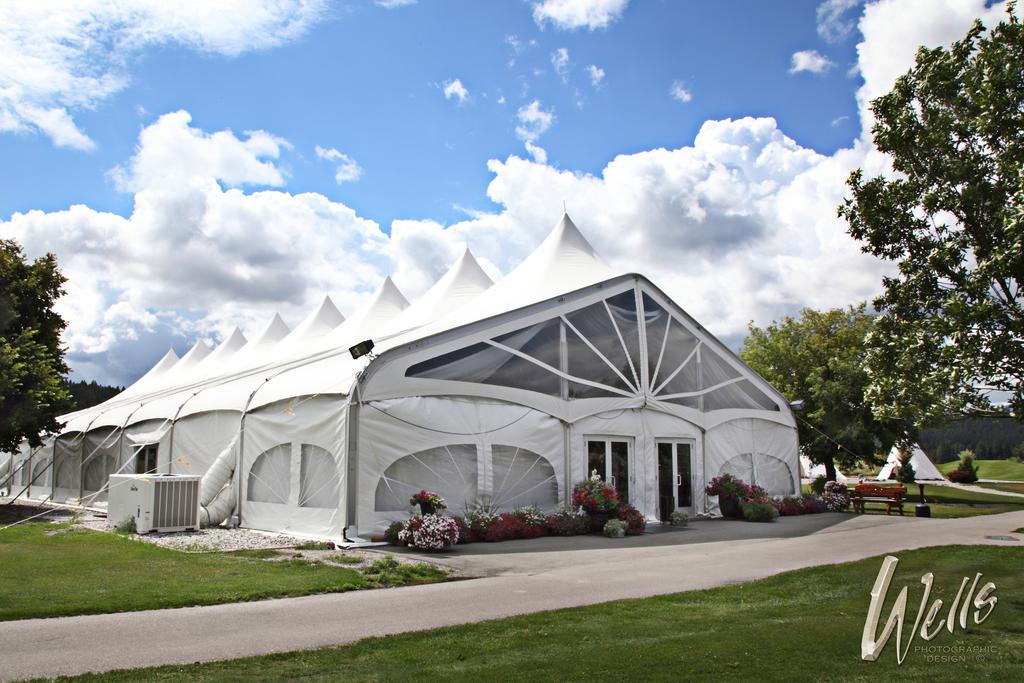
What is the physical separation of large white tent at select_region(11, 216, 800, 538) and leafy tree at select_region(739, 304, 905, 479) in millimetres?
7758

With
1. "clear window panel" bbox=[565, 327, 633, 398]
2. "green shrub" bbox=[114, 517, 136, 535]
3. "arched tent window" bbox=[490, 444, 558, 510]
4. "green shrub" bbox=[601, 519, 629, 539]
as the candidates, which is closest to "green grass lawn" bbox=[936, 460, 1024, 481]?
"clear window panel" bbox=[565, 327, 633, 398]

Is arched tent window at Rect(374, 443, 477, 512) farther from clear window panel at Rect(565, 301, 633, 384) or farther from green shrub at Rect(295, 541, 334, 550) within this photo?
clear window panel at Rect(565, 301, 633, 384)

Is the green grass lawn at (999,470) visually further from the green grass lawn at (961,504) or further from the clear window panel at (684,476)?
the clear window panel at (684,476)

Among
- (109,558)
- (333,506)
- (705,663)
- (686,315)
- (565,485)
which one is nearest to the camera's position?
(705,663)

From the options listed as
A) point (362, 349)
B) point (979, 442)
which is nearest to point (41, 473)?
point (362, 349)

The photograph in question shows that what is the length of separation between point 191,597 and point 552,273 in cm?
1320

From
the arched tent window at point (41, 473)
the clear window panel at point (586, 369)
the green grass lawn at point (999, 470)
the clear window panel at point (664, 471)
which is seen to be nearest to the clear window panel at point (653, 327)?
the clear window panel at point (586, 369)

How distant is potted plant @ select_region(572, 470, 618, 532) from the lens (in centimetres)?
1617

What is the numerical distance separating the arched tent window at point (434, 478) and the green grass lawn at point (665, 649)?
714 centimetres

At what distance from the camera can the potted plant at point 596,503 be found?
53.1 feet

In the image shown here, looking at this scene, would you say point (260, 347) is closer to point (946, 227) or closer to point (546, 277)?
point (546, 277)

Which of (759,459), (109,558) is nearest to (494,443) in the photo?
(109,558)

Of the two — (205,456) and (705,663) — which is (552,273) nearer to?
(205,456)

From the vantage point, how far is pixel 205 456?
1967 centimetres
